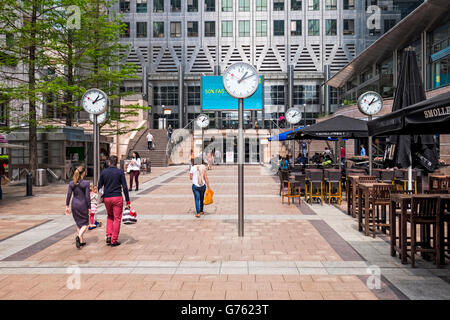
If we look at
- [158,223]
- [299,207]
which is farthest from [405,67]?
[158,223]

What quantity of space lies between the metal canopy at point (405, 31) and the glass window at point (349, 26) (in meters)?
15.7

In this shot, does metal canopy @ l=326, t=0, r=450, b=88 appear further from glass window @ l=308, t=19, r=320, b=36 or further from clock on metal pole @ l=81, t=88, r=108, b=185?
clock on metal pole @ l=81, t=88, r=108, b=185

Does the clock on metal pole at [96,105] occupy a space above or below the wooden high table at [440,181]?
above

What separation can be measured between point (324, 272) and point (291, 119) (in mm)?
Answer: 17079

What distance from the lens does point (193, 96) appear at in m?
51.2

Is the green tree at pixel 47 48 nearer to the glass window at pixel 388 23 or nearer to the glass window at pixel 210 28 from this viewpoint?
the glass window at pixel 210 28

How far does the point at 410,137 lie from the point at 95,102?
9.47m

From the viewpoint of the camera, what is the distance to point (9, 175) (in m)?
20.6

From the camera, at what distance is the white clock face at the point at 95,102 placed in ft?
39.8

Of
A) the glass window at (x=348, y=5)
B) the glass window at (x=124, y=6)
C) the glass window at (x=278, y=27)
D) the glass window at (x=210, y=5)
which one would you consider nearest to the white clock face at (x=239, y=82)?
the glass window at (x=278, y=27)

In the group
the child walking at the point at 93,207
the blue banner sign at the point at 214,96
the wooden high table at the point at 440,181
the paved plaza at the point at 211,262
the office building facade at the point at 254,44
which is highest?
the office building facade at the point at 254,44

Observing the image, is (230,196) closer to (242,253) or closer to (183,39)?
(242,253)

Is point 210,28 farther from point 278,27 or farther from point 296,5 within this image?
point 296,5

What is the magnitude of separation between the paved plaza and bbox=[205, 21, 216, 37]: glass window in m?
43.7
